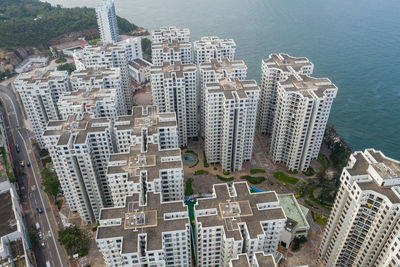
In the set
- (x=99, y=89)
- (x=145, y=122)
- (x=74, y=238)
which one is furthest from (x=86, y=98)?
(x=74, y=238)

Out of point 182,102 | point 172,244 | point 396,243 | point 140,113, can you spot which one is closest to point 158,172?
point 172,244

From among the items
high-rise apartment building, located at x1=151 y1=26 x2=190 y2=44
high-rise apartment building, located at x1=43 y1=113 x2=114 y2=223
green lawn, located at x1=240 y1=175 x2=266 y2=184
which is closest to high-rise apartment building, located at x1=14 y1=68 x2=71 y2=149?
high-rise apartment building, located at x1=43 y1=113 x2=114 y2=223

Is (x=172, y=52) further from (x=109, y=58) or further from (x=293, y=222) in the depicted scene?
(x=293, y=222)

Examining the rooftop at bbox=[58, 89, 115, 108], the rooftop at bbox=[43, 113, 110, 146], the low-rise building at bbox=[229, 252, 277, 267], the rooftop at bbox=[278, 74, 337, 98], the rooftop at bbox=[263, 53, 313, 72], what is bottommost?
the low-rise building at bbox=[229, 252, 277, 267]

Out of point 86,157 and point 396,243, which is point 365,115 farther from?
point 86,157

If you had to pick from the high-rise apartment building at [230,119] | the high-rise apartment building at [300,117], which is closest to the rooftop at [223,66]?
the high-rise apartment building at [230,119]

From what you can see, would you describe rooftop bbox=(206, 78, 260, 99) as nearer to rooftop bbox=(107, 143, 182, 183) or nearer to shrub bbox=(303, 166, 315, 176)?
rooftop bbox=(107, 143, 182, 183)
